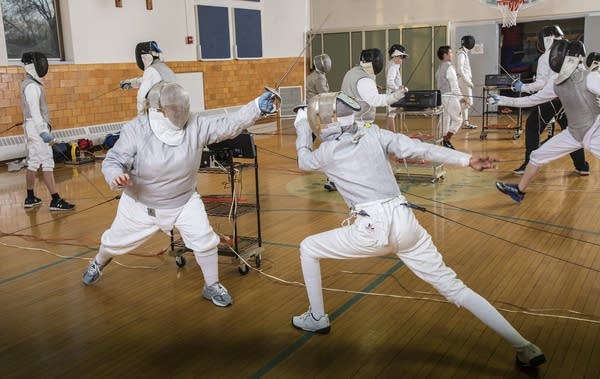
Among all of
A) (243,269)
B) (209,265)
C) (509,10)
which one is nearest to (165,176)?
(209,265)

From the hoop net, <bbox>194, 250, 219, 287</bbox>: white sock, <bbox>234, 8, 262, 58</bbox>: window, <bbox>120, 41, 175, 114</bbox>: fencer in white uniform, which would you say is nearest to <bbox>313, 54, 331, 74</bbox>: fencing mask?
<bbox>120, 41, 175, 114</bbox>: fencer in white uniform

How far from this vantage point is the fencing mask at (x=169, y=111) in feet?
9.55

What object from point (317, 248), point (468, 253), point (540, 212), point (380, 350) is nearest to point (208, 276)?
point (317, 248)

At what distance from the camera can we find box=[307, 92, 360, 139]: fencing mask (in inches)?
99.7

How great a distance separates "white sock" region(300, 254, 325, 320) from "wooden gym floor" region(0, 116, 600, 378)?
126mm

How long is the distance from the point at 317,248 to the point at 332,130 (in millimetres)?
531

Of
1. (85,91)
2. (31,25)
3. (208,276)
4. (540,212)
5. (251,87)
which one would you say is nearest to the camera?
(208,276)

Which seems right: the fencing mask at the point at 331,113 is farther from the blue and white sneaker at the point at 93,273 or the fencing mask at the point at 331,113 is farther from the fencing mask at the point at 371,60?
the fencing mask at the point at 371,60

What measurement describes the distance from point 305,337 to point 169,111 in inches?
50.7

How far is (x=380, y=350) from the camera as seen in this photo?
2.59 meters

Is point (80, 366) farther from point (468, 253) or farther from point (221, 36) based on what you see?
point (221, 36)

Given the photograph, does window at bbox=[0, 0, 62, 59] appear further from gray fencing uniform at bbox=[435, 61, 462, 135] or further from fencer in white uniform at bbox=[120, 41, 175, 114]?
gray fencing uniform at bbox=[435, 61, 462, 135]

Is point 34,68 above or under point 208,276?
above

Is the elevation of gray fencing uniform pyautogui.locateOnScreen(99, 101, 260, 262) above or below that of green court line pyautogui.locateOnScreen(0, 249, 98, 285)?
above
